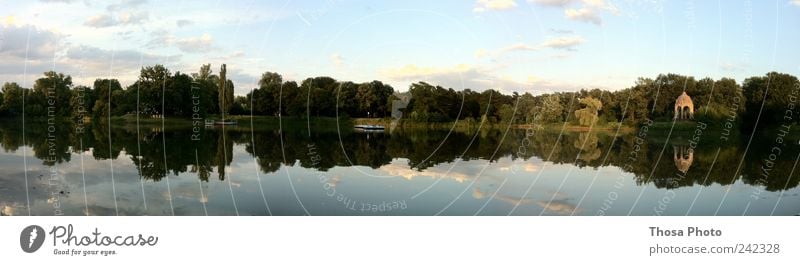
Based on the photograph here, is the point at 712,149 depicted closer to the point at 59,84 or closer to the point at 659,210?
the point at 659,210

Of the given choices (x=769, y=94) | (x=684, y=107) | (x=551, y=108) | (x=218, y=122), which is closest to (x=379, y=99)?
(x=551, y=108)

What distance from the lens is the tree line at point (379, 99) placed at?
705 inches

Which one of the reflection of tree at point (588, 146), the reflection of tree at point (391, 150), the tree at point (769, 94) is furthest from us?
the tree at point (769, 94)

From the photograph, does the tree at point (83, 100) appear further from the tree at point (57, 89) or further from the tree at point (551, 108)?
the tree at point (551, 108)

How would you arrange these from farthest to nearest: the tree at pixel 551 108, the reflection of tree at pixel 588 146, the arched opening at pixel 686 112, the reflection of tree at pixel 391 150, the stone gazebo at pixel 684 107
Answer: the arched opening at pixel 686 112 → the stone gazebo at pixel 684 107 → the tree at pixel 551 108 → the reflection of tree at pixel 588 146 → the reflection of tree at pixel 391 150

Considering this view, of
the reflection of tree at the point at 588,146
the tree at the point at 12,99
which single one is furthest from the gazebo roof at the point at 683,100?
the tree at the point at 12,99

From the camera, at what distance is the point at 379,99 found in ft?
62.5

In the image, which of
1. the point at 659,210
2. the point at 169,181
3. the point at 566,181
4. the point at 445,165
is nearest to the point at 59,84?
the point at 169,181

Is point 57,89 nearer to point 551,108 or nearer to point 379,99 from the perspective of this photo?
point 379,99

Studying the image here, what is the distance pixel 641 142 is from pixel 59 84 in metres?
17.6

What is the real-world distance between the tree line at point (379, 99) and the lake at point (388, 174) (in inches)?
29.8

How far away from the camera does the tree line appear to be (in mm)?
17906
